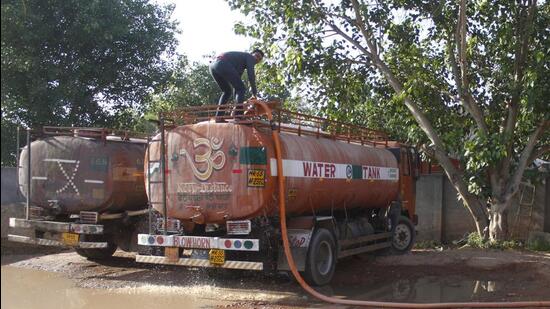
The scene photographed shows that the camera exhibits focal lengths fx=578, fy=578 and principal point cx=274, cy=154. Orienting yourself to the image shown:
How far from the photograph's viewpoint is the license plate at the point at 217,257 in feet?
27.5

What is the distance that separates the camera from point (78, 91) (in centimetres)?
1532

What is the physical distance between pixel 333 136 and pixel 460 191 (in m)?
4.89

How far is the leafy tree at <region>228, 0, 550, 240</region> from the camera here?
513 inches

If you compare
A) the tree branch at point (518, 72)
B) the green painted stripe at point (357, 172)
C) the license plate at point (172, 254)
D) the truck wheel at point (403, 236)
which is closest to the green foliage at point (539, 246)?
the tree branch at point (518, 72)

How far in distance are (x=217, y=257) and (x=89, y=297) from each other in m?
2.09

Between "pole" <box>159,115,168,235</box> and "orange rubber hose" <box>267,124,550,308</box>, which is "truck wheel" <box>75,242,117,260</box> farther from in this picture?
"orange rubber hose" <box>267,124,550,308</box>

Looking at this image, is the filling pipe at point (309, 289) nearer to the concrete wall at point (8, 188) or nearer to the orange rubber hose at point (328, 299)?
the orange rubber hose at point (328, 299)

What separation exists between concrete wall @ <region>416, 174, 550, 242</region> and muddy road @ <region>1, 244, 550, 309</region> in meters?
2.77

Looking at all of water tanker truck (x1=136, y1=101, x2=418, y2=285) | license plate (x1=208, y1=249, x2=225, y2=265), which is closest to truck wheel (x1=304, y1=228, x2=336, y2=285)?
water tanker truck (x1=136, y1=101, x2=418, y2=285)

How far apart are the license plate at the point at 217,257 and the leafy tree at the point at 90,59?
6.89 m

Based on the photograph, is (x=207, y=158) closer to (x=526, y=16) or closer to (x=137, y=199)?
(x=137, y=199)

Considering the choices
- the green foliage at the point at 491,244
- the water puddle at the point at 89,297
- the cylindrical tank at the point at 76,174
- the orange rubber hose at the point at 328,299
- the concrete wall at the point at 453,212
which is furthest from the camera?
the concrete wall at the point at 453,212

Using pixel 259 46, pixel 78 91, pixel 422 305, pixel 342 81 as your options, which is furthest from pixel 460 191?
pixel 78 91

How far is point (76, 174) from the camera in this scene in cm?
1073
